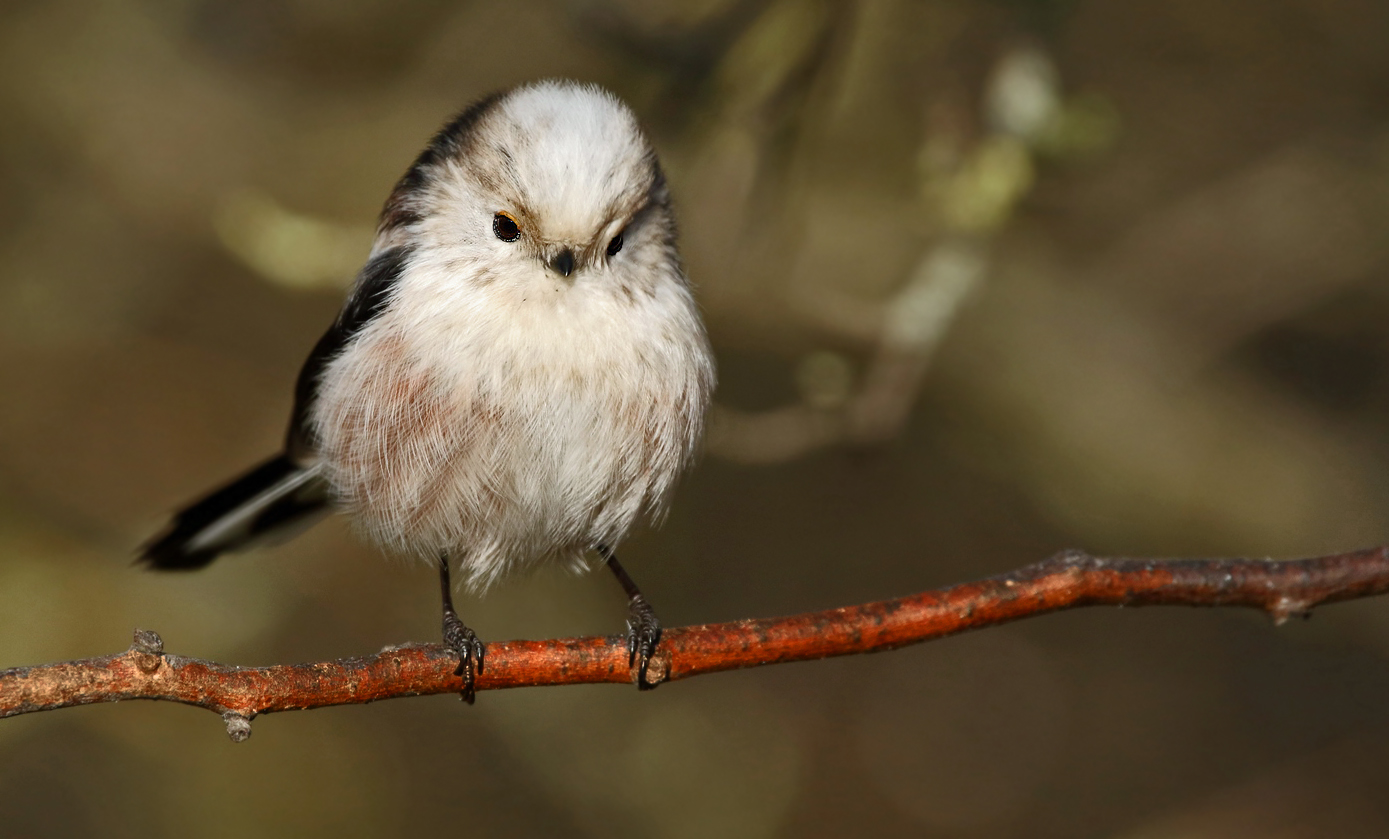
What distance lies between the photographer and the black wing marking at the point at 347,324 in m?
3.20

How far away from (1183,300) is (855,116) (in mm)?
1581

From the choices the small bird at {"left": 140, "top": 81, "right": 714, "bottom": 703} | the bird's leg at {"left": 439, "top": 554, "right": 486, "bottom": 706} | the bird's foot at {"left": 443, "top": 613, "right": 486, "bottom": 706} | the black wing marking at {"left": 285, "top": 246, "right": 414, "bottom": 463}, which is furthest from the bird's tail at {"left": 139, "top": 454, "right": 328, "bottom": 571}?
the bird's foot at {"left": 443, "top": 613, "right": 486, "bottom": 706}

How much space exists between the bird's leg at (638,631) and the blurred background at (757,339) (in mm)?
853

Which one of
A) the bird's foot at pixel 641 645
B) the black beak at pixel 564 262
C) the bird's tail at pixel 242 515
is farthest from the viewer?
the bird's tail at pixel 242 515

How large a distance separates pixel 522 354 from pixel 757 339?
6.99 ft

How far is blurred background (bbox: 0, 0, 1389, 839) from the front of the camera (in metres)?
4.09

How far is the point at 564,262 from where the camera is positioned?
275 centimetres

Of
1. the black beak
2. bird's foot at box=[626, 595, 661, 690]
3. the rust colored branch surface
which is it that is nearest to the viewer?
the rust colored branch surface

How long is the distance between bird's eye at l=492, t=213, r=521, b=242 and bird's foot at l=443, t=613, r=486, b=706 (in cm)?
95

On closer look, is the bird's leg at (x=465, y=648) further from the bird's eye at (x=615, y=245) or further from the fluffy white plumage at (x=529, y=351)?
the bird's eye at (x=615, y=245)

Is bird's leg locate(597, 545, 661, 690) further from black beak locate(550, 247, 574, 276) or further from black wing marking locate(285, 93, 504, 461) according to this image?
black wing marking locate(285, 93, 504, 461)

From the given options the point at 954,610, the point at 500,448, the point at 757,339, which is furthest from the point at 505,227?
the point at 757,339

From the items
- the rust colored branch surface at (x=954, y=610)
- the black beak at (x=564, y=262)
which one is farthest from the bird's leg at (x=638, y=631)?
the black beak at (x=564, y=262)

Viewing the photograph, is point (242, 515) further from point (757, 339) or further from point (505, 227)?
point (757, 339)
